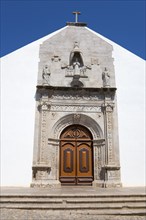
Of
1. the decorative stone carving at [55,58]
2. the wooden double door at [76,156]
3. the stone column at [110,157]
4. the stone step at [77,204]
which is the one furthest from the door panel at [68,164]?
the decorative stone carving at [55,58]

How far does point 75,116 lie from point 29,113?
1.66m

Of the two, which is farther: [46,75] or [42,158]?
[46,75]

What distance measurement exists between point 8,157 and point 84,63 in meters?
4.48

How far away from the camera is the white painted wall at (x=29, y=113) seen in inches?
304

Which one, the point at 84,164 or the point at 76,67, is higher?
the point at 76,67

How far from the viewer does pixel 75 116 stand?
8.59 meters

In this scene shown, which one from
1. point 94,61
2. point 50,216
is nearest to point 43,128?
point 94,61

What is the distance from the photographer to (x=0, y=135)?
7.86 m

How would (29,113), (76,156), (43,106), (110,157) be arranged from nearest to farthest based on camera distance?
1. (110,157)
2. (29,113)
3. (43,106)
4. (76,156)

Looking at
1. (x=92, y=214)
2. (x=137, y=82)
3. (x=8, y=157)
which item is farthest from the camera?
(x=137, y=82)

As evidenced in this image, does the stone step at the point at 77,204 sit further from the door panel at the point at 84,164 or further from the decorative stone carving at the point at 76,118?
the decorative stone carving at the point at 76,118

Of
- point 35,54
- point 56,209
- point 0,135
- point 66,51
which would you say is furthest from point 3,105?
point 56,209

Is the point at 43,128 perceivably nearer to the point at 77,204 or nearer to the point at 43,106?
the point at 43,106

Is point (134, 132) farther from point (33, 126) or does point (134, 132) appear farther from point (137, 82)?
point (33, 126)
